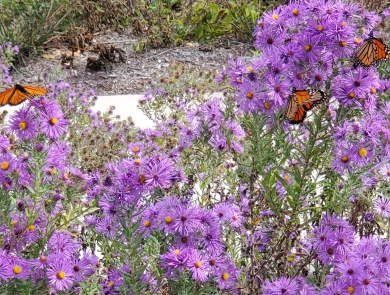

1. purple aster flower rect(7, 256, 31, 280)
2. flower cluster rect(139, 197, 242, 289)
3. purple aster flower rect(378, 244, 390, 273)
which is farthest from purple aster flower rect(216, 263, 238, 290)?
purple aster flower rect(7, 256, 31, 280)

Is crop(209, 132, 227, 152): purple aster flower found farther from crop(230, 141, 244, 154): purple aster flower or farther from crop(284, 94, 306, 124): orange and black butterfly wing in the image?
crop(284, 94, 306, 124): orange and black butterfly wing

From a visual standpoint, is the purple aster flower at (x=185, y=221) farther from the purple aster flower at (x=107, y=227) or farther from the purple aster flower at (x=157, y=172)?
the purple aster flower at (x=107, y=227)

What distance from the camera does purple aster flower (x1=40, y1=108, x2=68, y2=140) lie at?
200 centimetres

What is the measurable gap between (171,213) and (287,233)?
0.63 meters

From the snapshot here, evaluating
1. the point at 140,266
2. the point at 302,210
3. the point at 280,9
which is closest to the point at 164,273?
the point at 140,266

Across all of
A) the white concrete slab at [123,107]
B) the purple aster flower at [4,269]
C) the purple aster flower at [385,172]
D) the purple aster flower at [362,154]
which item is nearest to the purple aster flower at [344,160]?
the purple aster flower at [362,154]

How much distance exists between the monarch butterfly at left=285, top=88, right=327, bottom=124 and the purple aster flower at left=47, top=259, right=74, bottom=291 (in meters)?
0.84

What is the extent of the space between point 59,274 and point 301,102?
0.91 m

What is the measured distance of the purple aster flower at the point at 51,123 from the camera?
6.56 feet

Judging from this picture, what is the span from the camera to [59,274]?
1928 mm

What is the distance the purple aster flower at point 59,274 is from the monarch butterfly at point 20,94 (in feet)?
1.75

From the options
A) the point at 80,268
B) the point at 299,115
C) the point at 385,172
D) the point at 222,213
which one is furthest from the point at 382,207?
the point at 80,268

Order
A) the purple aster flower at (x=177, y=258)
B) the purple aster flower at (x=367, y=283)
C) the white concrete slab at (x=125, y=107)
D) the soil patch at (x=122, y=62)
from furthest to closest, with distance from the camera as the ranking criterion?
the soil patch at (x=122, y=62), the white concrete slab at (x=125, y=107), the purple aster flower at (x=177, y=258), the purple aster flower at (x=367, y=283)

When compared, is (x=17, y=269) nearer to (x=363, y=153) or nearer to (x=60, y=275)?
(x=60, y=275)
